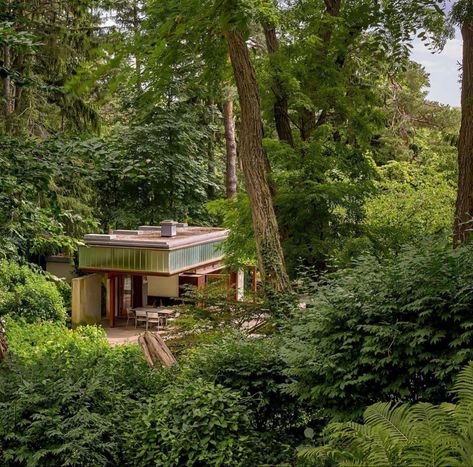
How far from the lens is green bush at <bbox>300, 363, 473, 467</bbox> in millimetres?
3217

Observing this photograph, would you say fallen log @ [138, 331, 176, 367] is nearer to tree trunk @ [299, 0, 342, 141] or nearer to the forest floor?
tree trunk @ [299, 0, 342, 141]

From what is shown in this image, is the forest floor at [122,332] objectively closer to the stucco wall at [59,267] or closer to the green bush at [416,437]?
the stucco wall at [59,267]

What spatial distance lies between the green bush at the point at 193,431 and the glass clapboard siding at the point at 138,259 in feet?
40.3

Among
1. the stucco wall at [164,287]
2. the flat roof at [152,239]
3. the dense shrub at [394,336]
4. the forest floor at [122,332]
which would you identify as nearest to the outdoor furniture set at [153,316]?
the forest floor at [122,332]

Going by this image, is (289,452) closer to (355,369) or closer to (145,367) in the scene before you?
(355,369)

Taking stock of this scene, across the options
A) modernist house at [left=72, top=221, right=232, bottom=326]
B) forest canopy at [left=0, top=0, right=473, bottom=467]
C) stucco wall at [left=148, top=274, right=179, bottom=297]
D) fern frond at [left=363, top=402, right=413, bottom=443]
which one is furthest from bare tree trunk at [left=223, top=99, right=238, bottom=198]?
fern frond at [left=363, top=402, right=413, bottom=443]

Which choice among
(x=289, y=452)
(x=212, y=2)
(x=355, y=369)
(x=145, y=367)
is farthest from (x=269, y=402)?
(x=212, y=2)

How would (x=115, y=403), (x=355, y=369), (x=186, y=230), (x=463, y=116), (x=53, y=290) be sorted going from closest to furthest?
1. (x=355, y=369)
2. (x=115, y=403)
3. (x=463, y=116)
4. (x=53, y=290)
5. (x=186, y=230)

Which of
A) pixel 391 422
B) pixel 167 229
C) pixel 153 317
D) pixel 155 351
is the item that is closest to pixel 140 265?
pixel 167 229

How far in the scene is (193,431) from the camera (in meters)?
5.80

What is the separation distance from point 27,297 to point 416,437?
1279 centimetres

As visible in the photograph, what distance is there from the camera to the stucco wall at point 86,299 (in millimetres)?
19297

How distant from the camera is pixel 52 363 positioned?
273 inches

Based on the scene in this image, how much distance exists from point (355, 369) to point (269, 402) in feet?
4.46
